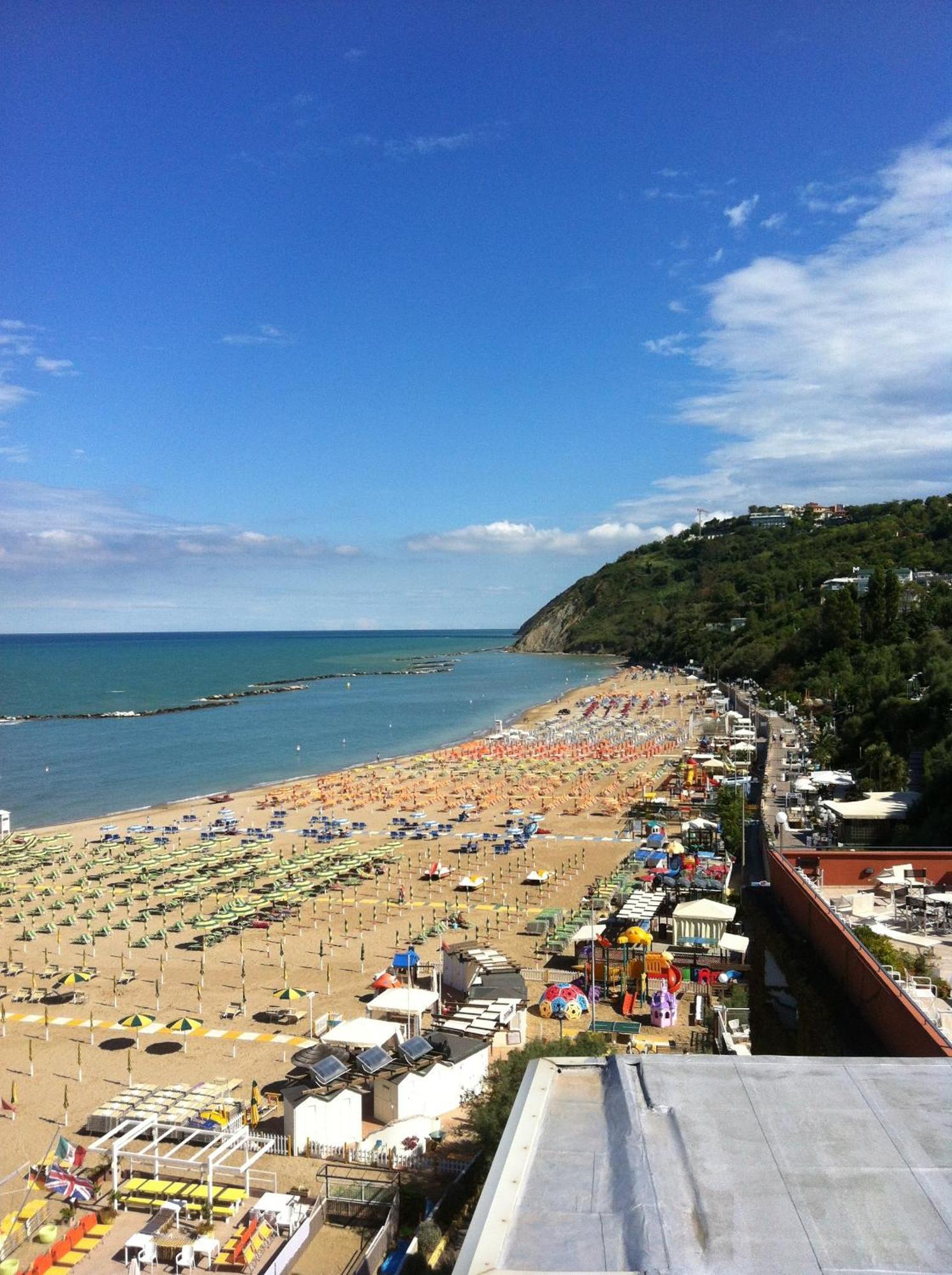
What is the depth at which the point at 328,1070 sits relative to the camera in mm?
14977

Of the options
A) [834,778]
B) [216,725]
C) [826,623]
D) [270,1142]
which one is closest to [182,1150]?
[270,1142]

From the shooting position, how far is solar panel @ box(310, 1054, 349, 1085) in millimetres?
14836

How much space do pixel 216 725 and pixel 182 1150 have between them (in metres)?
70.4

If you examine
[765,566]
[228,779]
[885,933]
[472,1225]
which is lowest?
[228,779]

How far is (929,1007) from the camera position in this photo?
11.5 metres

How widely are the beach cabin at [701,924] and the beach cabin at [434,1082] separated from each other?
21.3ft

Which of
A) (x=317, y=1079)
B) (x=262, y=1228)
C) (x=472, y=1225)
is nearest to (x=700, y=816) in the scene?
(x=317, y=1079)

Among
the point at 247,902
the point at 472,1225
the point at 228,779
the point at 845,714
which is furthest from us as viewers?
the point at 228,779

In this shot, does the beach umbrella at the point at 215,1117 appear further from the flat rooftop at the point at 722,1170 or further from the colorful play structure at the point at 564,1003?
the flat rooftop at the point at 722,1170

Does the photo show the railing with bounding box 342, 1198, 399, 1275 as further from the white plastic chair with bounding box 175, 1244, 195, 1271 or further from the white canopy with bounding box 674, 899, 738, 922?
the white canopy with bounding box 674, 899, 738, 922

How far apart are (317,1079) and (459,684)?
110120 mm

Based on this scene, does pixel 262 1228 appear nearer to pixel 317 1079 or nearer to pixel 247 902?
pixel 317 1079

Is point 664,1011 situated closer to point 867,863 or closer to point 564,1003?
point 564,1003

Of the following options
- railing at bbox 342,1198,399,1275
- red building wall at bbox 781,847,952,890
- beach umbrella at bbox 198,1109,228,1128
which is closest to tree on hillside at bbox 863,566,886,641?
red building wall at bbox 781,847,952,890
